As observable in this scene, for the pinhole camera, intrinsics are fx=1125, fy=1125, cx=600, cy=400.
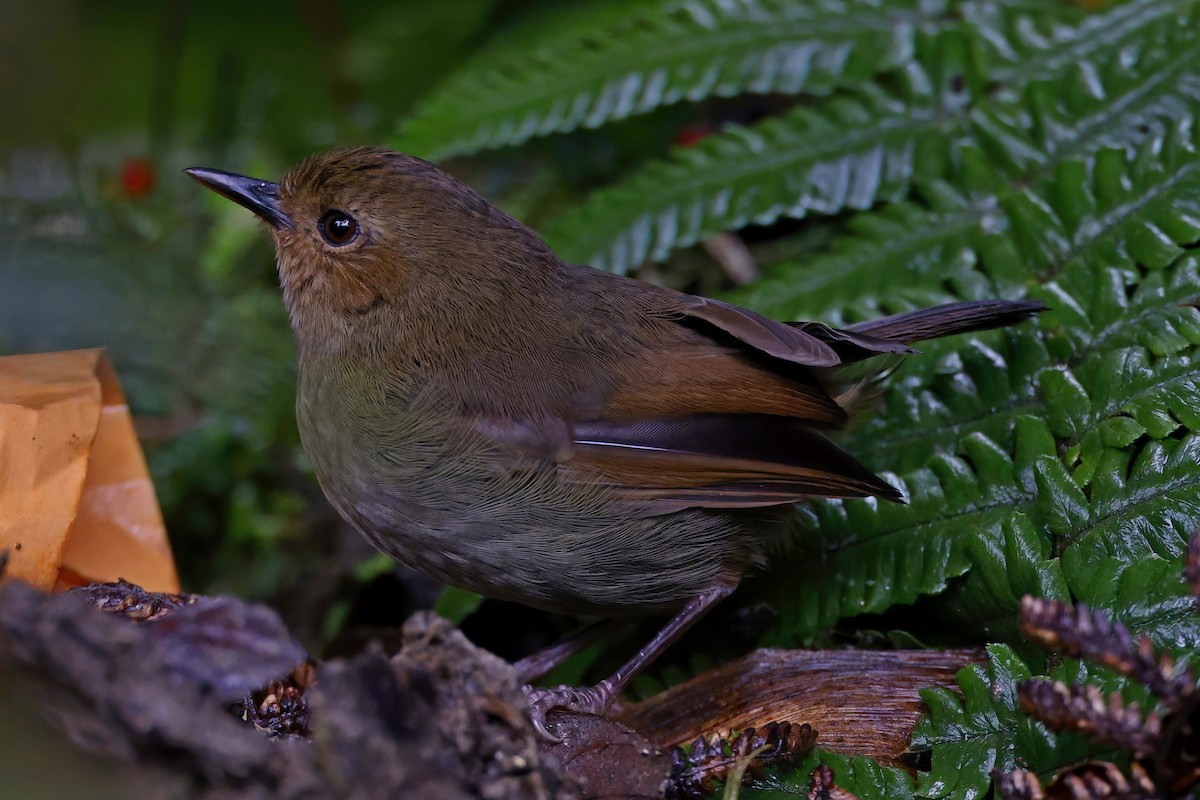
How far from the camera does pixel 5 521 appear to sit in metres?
2.24

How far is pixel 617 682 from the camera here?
2.75 metres

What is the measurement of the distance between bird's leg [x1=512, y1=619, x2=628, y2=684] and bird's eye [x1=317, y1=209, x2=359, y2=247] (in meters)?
1.25

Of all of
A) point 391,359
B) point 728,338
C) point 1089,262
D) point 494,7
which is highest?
point 494,7

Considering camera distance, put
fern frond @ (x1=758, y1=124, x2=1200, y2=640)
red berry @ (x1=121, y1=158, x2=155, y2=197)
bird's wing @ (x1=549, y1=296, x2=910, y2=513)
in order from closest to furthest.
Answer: fern frond @ (x1=758, y1=124, x2=1200, y2=640) < bird's wing @ (x1=549, y1=296, x2=910, y2=513) < red berry @ (x1=121, y1=158, x2=155, y2=197)

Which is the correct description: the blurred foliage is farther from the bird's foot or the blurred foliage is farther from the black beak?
the black beak

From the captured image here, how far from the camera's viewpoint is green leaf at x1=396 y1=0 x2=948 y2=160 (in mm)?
3842

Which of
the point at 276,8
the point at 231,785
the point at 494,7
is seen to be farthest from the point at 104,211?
the point at 231,785

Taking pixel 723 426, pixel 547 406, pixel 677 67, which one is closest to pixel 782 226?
pixel 677 67

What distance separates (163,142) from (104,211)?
0.69 metres

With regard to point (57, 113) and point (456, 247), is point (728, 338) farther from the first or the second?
point (57, 113)

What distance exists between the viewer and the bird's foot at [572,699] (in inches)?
97.9

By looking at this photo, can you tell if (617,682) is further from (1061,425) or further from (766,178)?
(766,178)

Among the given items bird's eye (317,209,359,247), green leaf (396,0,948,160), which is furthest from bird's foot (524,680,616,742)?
green leaf (396,0,948,160)

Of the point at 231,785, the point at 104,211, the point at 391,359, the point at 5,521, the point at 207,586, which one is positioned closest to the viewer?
the point at 231,785
